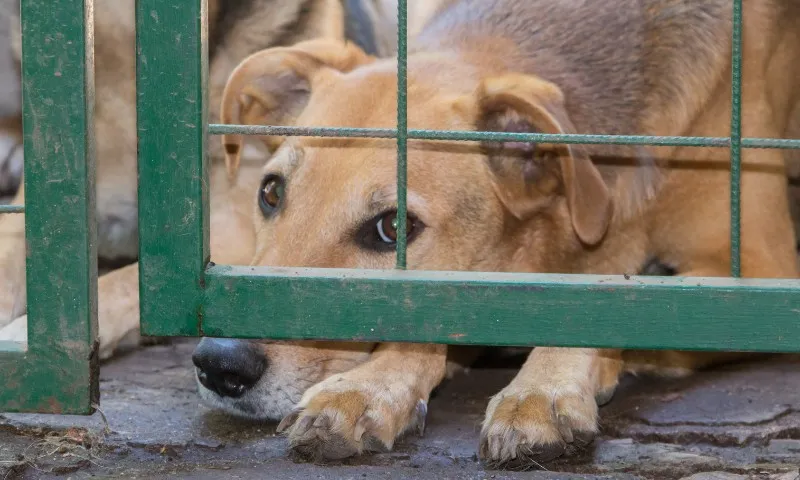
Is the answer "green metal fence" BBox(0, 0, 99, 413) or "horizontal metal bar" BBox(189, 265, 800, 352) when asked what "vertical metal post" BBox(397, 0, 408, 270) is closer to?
"horizontal metal bar" BBox(189, 265, 800, 352)

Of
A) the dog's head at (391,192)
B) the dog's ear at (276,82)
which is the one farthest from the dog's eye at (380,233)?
the dog's ear at (276,82)

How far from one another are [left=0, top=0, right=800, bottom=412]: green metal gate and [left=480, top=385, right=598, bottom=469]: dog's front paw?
21 cm

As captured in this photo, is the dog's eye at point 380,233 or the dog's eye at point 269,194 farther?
the dog's eye at point 269,194

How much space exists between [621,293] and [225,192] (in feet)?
6.72

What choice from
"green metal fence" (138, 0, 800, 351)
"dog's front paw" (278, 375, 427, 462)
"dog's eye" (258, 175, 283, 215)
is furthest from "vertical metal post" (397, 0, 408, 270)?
"dog's eye" (258, 175, 283, 215)

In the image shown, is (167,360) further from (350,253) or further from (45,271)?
(45,271)

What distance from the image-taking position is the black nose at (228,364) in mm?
2324

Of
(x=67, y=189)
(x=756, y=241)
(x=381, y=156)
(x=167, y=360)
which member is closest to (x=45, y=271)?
(x=67, y=189)

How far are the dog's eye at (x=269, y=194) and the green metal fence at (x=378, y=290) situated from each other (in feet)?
2.33

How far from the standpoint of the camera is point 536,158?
114 inches

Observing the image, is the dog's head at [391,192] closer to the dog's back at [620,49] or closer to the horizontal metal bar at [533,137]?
the dog's back at [620,49]

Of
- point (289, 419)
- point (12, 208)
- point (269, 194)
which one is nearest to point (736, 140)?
point (289, 419)

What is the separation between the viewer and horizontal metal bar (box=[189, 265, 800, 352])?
6.70 feet

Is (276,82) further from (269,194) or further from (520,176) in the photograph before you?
(520,176)
